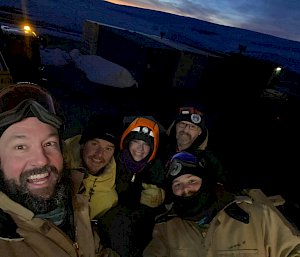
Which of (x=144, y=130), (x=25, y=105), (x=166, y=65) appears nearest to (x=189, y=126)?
(x=144, y=130)

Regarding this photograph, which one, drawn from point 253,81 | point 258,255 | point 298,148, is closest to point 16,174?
point 258,255

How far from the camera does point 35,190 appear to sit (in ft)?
7.47

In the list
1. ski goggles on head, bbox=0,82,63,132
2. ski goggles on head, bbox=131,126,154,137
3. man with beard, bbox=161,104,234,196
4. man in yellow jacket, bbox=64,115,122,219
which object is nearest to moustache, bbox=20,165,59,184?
ski goggles on head, bbox=0,82,63,132

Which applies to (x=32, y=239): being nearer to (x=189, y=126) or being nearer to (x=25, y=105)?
(x=25, y=105)

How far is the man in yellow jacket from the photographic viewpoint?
11.8ft

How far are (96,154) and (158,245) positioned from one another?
1.38 metres

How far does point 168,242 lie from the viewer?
3.13 m

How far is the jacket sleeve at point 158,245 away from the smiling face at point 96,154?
3.51 feet

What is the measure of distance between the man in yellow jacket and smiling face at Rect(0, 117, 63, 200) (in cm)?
107

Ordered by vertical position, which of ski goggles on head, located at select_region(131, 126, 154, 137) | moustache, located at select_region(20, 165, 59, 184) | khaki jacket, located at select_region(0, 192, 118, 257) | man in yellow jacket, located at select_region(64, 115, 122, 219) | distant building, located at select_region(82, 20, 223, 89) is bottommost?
distant building, located at select_region(82, 20, 223, 89)

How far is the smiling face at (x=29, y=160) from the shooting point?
227cm

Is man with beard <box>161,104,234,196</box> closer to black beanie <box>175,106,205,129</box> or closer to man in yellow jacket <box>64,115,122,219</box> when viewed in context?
black beanie <box>175,106,205,129</box>

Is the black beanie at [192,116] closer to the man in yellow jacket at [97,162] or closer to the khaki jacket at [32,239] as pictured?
the man in yellow jacket at [97,162]

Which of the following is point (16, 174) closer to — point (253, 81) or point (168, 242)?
point (168, 242)
